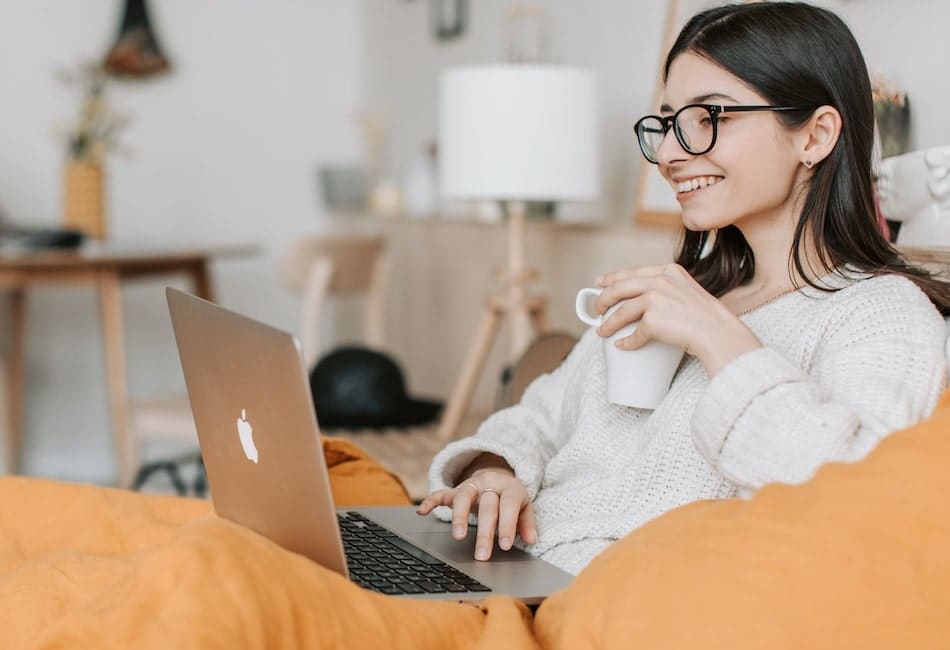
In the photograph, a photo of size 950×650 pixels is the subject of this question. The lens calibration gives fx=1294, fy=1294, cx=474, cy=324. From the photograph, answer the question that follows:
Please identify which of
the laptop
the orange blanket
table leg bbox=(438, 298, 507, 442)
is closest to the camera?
the orange blanket

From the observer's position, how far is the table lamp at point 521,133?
2.41 m

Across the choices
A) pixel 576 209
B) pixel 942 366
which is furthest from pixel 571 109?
pixel 942 366

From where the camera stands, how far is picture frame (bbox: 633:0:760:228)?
2375mm

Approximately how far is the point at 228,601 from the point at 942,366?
25.0 inches

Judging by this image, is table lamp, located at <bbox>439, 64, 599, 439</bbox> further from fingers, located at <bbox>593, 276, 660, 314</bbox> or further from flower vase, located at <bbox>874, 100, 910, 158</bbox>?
fingers, located at <bbox>593, 276, 660, 314</bbox>

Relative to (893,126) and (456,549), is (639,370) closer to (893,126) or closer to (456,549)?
(456,549)

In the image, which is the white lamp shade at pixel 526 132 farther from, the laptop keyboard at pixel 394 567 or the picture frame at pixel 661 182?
the laptop keyboard at pixel 394 567

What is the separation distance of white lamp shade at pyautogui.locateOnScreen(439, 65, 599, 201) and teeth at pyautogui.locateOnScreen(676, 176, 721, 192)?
1110 millimetres

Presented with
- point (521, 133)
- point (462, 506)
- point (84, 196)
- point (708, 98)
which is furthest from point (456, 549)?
point (84, 196)

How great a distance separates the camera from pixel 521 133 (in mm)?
2410

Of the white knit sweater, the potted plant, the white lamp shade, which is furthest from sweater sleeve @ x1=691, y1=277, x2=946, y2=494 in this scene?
the potted plant

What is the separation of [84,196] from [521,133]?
6.36ft

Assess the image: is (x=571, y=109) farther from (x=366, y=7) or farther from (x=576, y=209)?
(x=366, y=7)

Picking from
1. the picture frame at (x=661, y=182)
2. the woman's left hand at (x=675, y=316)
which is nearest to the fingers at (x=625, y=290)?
the woman's left hand at (x=675, y=316)
